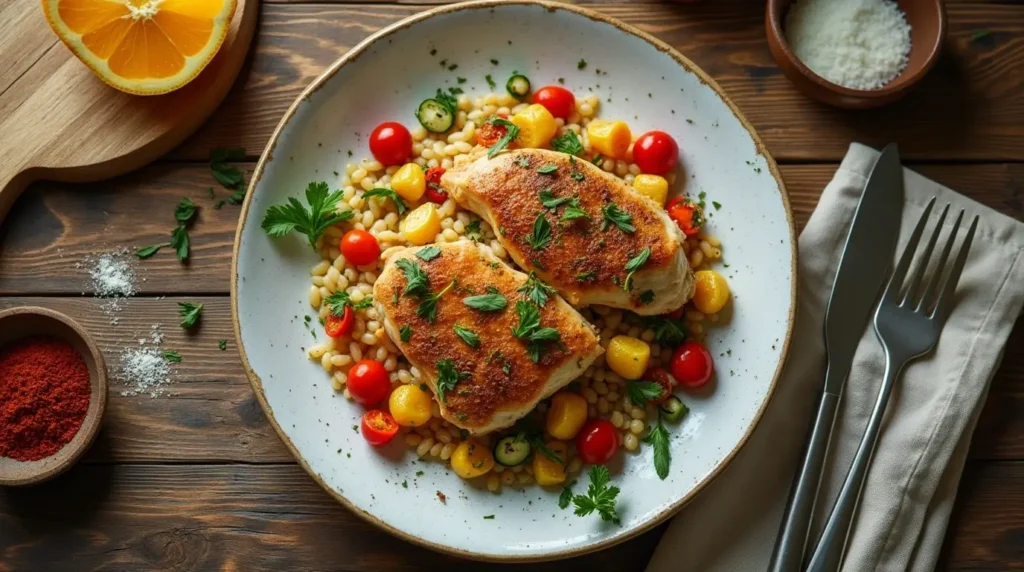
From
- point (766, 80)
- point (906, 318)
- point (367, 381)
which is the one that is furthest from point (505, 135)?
point (906, 318)

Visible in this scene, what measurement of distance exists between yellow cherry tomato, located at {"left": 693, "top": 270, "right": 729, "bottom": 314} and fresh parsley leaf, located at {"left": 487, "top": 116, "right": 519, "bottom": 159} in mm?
989

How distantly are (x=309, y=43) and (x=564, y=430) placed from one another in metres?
2.16

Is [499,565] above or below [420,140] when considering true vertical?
below

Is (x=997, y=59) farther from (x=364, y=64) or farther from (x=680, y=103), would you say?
(x=364, y=64)

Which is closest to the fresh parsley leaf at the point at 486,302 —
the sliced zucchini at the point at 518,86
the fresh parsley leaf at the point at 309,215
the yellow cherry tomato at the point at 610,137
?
the fresh parsley leaf at the point at 309,215

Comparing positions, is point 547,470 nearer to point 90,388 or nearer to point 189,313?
point 189,313

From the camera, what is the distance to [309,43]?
12.8ft

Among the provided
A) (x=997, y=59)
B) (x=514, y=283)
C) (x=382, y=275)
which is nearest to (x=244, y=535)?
(x=382, y=275)

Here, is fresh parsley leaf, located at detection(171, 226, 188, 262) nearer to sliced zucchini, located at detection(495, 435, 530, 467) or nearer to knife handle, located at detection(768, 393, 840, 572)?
sliced zucchini, located at detection(495, 435, 530, 467)

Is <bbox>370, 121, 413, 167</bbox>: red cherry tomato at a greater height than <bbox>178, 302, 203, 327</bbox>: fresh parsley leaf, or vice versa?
<bbox>370, 121, 413, 167</bbox>: red cherry tomato

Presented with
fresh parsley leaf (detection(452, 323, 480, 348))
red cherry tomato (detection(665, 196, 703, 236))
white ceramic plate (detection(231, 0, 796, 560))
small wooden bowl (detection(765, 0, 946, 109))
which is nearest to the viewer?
fresh parsley leaf (detection(452, 323, 480, 348))

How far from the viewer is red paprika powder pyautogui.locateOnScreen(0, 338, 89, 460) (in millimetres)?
3479

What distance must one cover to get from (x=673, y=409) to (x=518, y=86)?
158cm

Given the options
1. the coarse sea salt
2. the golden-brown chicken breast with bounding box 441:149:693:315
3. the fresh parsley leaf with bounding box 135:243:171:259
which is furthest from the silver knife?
the fresh parsley leaf with bounding box 135:243:171:259
